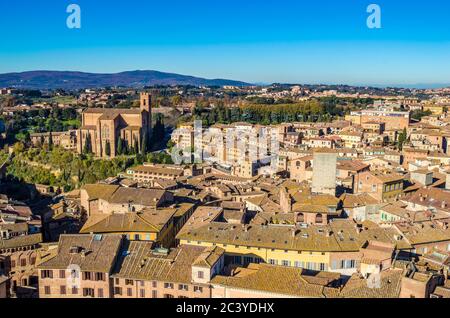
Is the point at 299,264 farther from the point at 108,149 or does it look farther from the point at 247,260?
the point at 108,149

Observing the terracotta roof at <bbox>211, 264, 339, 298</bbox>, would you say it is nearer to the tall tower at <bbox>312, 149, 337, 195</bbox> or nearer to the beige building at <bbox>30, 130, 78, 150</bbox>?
the tall tower at <bbox>312, 149, 337, 195</bbox>

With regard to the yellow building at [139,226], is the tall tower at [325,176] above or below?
above

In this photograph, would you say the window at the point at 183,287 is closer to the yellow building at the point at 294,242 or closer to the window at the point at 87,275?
the window at the point at 87,275

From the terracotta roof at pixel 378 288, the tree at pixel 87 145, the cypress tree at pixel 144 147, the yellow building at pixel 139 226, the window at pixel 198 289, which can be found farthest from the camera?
the tree at pixel 87 145

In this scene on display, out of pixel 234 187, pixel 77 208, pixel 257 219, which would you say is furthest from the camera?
pixel 234 187

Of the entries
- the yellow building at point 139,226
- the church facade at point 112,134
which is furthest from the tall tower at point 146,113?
the yellow building at point 139,226

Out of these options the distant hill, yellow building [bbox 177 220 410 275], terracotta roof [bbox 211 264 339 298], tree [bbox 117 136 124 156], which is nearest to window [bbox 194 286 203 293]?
terracotta roof [bbox 211 264 339 298]

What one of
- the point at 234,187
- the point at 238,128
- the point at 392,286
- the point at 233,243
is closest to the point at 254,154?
the point at 238,128
